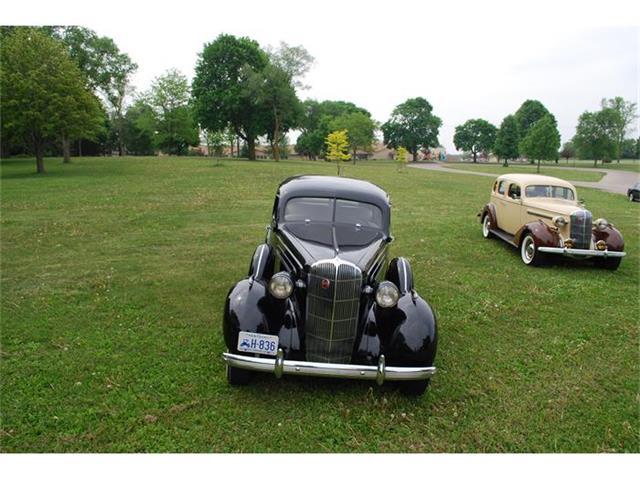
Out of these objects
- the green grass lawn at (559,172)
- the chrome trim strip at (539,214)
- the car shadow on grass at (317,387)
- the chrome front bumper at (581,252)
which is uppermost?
the green grass lawn at (559,172)

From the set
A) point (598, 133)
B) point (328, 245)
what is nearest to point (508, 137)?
point (598, 133)

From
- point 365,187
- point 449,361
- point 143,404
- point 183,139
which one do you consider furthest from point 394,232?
point 183,139

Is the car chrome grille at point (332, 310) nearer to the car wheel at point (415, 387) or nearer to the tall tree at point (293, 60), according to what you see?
the car wheel at point (415, 387)

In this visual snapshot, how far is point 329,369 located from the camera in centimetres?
353

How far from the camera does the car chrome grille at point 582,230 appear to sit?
8305 mm

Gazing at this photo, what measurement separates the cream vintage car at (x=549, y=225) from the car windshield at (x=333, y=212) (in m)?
4.93

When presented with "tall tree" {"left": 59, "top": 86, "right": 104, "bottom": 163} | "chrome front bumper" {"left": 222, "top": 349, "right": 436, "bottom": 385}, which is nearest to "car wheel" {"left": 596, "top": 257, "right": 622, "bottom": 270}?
"chrome front bumper" {"left": 222, "top": 349, "right": 436, "bottom": 385}

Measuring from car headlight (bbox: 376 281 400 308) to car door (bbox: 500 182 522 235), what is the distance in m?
7.31

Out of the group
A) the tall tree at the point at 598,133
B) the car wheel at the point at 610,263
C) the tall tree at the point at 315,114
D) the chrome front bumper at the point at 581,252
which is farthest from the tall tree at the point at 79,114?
the tall tree at the point at 598,133

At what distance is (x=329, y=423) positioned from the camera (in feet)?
11.6

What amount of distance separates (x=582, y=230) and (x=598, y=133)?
222ft

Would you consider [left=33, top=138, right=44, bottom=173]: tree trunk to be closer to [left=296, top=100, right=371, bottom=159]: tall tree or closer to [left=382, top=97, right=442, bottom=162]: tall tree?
[left=296, top=100, right=371, bottom=159]: tall tree

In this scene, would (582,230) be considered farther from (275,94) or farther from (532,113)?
(532,113)

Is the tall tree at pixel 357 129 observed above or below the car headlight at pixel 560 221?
above
